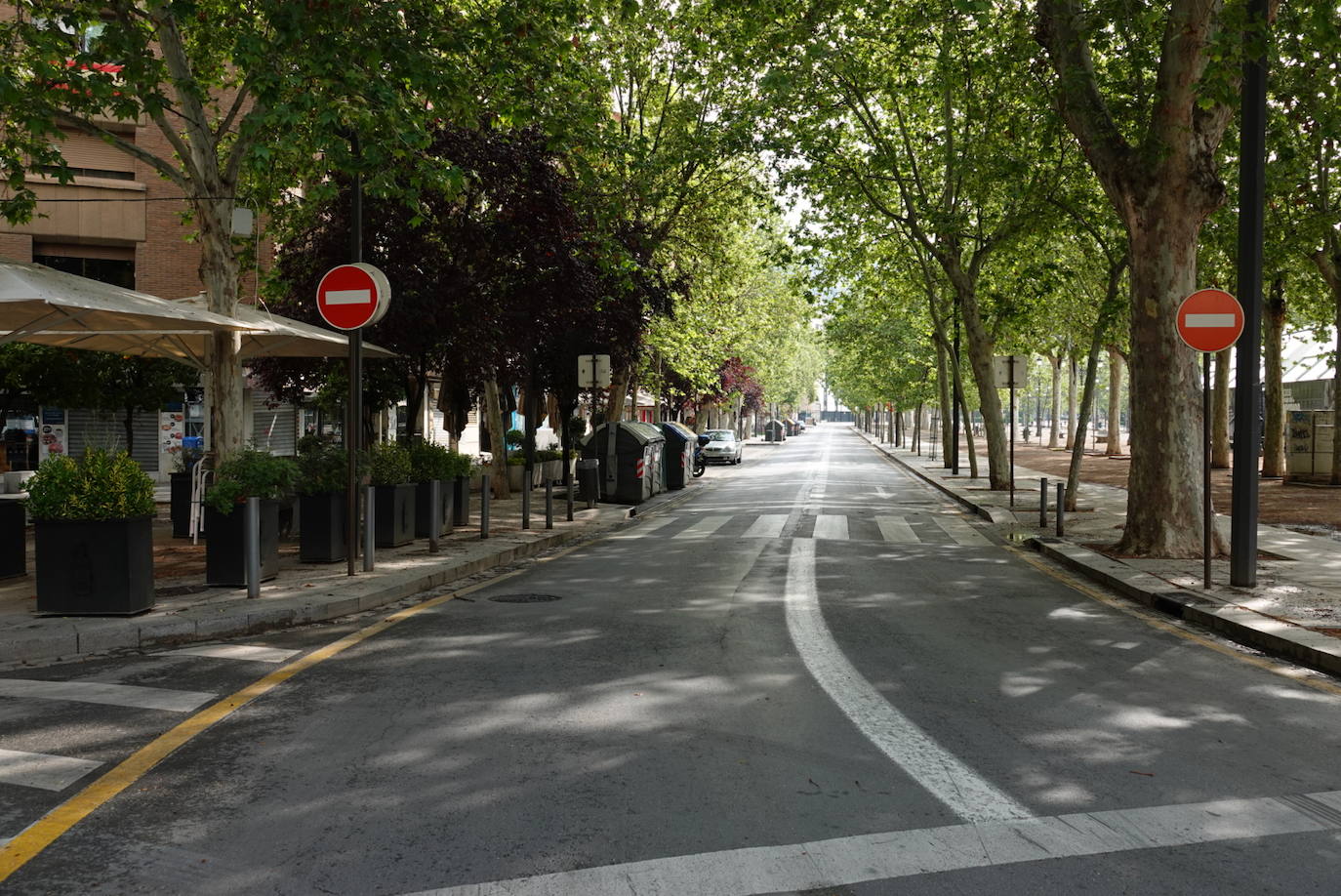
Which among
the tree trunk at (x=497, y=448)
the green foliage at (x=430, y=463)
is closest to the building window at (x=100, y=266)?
the tree trunk at (x=497, y=448)

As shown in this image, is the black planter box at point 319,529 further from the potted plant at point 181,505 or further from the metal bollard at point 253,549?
the potted plant at point 181,505

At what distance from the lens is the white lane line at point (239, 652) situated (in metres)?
6.76

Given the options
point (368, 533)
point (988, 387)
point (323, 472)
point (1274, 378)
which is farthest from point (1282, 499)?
point (323, 472)

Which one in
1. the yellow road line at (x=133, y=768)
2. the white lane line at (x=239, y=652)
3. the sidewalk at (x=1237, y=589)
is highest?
the sidewalk at (x=1237, y=589)

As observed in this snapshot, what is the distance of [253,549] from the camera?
28.2 feet

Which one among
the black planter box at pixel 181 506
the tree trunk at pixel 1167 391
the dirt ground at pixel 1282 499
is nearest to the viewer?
the tree trunk at pixel 1167 391

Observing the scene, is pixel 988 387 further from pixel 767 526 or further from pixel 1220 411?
pixel 1220 411

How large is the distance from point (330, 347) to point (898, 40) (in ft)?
39.2

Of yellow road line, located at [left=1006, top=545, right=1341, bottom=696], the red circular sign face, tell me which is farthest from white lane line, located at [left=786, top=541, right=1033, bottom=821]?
the red circular sign face

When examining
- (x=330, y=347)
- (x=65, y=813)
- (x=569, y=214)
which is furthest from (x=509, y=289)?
(x=65, y=813)

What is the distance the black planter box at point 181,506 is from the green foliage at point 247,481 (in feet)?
16.7

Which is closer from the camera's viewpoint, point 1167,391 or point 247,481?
point 247,481

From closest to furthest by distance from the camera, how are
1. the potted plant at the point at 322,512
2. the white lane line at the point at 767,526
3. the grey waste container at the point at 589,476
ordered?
the potted plant at the point at 322,512
the white lane line at the point at 767,526
the grey waste container at the point at 589,476

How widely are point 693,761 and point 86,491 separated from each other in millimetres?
5488
